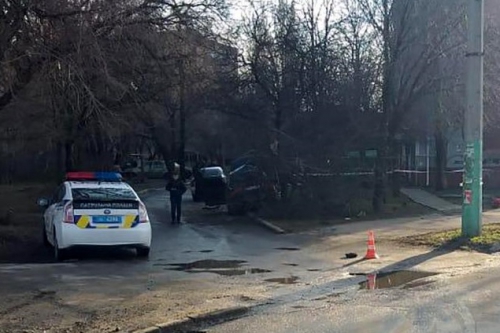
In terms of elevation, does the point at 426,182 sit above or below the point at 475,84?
below

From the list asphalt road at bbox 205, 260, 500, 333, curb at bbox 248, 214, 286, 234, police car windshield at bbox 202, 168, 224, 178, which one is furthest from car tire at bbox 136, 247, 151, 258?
police car windshield at bbox 202, 168, 224, 178

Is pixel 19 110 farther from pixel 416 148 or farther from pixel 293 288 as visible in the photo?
pixel 416 148

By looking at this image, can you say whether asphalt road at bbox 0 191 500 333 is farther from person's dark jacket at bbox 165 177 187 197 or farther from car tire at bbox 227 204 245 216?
car tire at bbox 227 204 245 216

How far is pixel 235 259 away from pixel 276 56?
49.6 ft

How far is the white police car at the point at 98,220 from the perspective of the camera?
46.9 ft

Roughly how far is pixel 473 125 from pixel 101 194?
27.1ft

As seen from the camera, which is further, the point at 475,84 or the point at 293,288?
the point at 475,84

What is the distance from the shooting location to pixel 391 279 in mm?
12445

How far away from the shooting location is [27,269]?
13.0m

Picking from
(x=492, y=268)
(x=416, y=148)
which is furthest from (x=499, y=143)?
(x=492, y=268)

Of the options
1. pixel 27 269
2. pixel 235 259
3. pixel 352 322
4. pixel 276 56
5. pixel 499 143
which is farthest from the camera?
pixel 499 143

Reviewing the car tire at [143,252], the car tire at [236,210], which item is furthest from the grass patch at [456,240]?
the car tire at [236,210]

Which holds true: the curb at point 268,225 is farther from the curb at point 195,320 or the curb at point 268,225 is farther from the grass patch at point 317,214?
the curb at point 195,320

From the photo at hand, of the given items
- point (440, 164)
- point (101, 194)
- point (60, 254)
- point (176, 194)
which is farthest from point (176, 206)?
point (440, 164)
